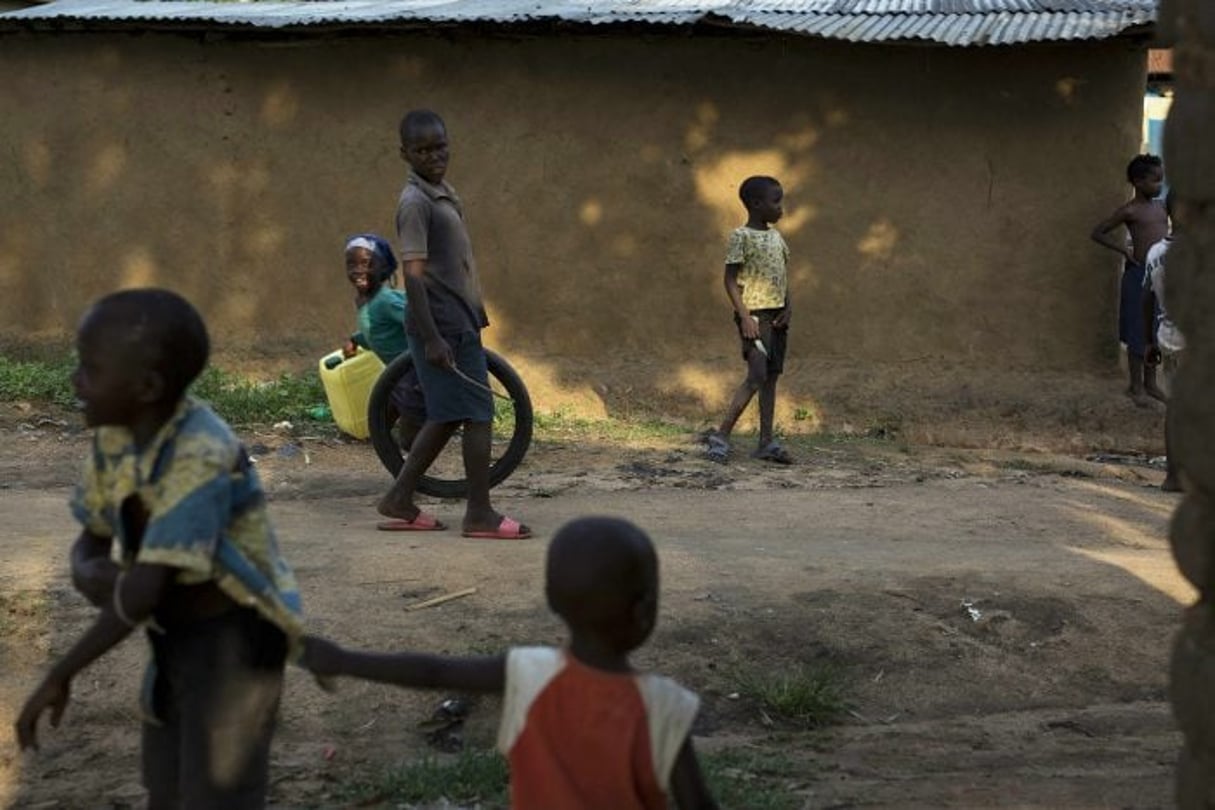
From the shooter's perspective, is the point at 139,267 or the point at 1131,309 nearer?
the point at 1131,309

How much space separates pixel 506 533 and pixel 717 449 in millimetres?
2643

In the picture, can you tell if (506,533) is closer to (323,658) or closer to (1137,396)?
(323,658)

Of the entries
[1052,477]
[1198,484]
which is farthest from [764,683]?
[1052,477]

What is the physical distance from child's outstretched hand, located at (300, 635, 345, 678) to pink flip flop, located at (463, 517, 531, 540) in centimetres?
322

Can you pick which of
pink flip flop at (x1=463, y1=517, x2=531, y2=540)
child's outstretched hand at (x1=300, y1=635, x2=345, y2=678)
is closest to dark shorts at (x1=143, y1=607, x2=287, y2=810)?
child's outstretched hand at (x1=300, y1=635, x2=345, y2=678)

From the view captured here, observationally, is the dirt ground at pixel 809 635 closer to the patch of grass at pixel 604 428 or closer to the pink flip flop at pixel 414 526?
the pink flip flop at pixel 414 526

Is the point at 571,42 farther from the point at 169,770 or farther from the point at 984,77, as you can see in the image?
the point at 169,770

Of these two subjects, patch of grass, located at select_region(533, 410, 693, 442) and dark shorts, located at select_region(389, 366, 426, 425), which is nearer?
dark shorts, located at select_region(389, 366, 426, 425)

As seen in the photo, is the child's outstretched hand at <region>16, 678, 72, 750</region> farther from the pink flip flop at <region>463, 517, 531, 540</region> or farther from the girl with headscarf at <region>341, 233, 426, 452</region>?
the girl with headscarf at <region>341, 233, 426, 452</region>

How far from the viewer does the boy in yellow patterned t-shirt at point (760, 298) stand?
820 centimetres

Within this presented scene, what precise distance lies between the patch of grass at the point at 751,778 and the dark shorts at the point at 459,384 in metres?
2.06

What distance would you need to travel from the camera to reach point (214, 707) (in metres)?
2.80

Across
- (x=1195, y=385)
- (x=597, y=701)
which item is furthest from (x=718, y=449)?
(x=597, y=701)

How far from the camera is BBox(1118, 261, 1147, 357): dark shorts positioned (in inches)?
365
